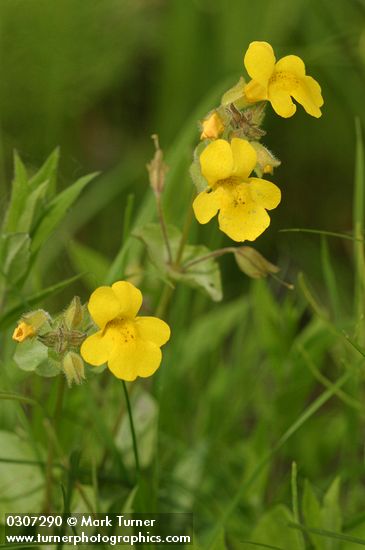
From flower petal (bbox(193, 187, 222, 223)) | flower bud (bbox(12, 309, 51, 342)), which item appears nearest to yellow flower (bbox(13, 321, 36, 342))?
flower bud (bbox(12, 309, 51, 342))

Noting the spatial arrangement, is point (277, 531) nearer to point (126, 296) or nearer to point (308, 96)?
point (126, 296)

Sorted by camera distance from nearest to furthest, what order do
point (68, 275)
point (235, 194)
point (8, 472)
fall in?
1. point (235, 194)
2. point (8, 472)
3. point (68, 275)

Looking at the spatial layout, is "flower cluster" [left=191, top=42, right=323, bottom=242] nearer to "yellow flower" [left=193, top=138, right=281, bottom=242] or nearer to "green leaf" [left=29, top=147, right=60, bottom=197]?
"yellow flower" [left=193, top=138, right=281, bottom=242]

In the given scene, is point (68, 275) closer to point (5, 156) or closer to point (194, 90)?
point (5, 156)

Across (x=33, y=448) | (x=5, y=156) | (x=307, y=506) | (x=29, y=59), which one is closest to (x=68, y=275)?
(x=5, y=156)

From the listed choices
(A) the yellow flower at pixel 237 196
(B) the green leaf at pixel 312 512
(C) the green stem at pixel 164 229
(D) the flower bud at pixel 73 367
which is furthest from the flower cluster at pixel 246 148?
(B) the green leaf at pixel 312 512

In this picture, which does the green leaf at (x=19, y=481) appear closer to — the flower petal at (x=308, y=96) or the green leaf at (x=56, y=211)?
the green leaf at (x=56, y=211)

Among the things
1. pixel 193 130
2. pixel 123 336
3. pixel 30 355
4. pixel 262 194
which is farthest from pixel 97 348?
pixel 193 130
